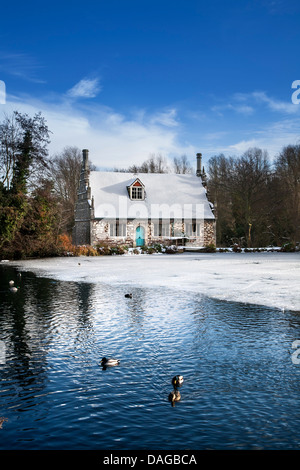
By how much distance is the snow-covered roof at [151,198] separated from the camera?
49.2m

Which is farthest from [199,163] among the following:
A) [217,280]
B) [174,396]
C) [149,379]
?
[174,396]

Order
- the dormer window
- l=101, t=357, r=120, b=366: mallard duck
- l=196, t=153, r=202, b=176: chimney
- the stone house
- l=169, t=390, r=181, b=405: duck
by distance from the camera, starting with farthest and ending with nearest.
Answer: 1. l=196, t=153, r=202, b=176: chimney
2. the dormer window
3. the stone house
4. l=101, t=357, r=120, b=366: mallard duck
5. l=169, t=390, r=181, b=405: duck

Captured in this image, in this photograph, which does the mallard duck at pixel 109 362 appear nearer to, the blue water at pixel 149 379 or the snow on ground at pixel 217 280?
the blue water at pixel 149 379

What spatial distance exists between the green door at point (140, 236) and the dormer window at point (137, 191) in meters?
3.61

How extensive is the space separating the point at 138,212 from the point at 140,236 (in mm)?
2765

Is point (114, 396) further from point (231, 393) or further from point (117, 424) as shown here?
point (231, 393)

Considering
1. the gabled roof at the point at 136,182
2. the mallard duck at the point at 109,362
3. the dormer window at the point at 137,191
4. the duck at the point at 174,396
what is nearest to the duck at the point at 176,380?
the duck at the point at 174,396

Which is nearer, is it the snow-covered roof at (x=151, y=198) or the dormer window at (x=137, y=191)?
the snow-covered roof at (x=151, y=198)

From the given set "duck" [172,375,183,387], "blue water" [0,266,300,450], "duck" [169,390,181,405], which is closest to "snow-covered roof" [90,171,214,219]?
"blue water" [0,266,300,450]

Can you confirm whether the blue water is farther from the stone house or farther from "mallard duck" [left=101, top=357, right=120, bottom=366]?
the stone house

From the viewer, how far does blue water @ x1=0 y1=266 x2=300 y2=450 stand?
6.06 metres

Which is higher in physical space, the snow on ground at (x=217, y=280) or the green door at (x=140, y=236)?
the green door at (x=140, y=236)

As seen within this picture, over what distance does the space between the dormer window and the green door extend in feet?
11.9

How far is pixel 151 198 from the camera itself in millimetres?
51562
